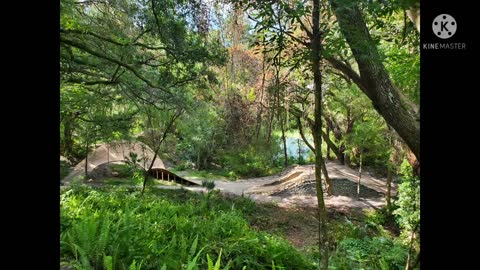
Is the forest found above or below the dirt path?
above

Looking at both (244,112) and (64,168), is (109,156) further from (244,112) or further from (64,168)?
(244,112)

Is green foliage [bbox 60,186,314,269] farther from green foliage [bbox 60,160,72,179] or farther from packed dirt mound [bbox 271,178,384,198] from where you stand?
green foliage [bbox 60,160,72,179]

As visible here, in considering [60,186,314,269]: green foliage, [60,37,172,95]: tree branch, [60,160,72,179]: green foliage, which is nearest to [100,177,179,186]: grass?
[60,160,72,179]: green foliage

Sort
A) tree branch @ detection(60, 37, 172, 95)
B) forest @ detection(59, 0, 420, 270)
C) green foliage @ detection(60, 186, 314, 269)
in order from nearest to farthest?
forest @ detection(59, 0, 420, 270) < green foliage @ detection(60, 186, 314, 269) < tree branch @ detection(60, 37, 172, 95)

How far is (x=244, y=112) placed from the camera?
974 cm
